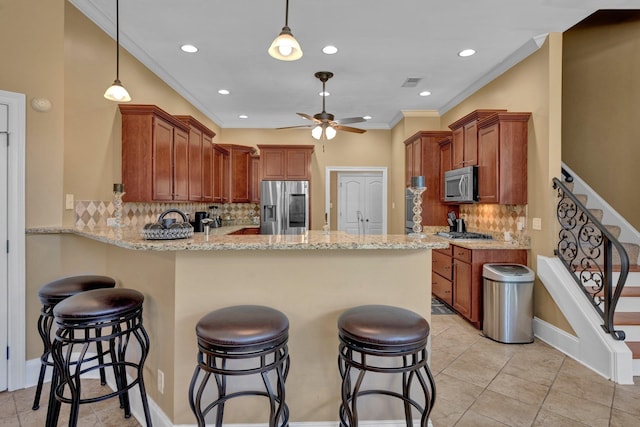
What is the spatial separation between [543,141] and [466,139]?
1.01m

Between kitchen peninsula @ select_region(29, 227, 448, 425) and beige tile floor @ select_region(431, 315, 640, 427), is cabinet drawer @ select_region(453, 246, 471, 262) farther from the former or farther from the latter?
kitchen peninsula @ select_region(29, 227, 448, 425)

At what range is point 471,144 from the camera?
4.09 metres

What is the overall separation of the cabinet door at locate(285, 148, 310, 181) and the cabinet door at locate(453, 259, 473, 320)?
3225 millimetres

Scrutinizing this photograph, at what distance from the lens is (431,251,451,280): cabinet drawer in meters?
4.18

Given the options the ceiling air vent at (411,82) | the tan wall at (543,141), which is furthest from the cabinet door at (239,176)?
the tan wall at (543,141)

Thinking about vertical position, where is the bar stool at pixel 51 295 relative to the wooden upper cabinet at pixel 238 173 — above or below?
below

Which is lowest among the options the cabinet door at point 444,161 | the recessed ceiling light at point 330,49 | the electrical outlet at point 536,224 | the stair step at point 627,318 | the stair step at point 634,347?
the stair step at point 634,347

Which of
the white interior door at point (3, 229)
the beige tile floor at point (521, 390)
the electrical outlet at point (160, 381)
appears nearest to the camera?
the electrical outlet at point (160, 381)

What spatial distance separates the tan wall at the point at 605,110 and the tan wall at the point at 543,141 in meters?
0.97

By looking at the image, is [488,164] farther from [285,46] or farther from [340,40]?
[285,46]

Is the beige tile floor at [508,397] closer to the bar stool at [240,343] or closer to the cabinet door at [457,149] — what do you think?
the bar stool at [240,343]

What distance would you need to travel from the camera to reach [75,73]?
2848 millimetres

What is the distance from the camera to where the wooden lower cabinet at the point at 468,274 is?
355 centimetres

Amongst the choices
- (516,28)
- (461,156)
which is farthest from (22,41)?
(461,156)
